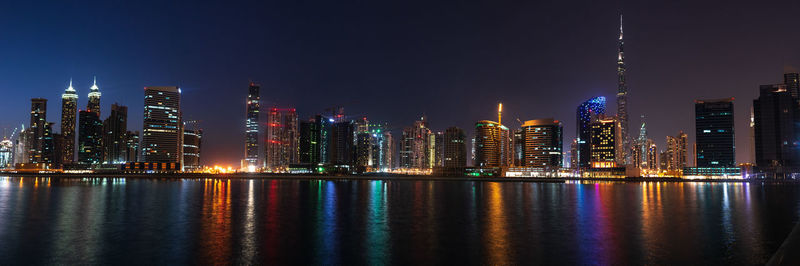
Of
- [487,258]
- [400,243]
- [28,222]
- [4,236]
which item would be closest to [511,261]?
[487,258]

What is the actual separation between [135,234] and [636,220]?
123 ft

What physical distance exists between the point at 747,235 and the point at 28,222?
51.1 meters

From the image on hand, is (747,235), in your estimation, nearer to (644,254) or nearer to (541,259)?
(644,254)

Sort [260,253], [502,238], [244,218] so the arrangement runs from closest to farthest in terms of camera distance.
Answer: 1. [260,253]
2. [502,238]
3. [244,218]

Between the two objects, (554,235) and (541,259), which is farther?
(554,235)

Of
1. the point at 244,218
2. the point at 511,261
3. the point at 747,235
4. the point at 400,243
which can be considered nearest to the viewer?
the point at 511,261

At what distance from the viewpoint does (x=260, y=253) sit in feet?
79.3

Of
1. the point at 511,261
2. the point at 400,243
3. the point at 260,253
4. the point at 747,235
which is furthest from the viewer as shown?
the point at 747,235

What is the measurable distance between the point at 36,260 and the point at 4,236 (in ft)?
35.4

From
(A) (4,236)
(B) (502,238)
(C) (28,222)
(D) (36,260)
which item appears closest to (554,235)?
(B) (502,238)

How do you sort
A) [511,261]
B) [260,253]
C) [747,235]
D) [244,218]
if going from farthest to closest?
1. [244,218]
2. [747,235]
3. [260,253]
4. [511,261]

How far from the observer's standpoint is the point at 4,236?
30125 mm

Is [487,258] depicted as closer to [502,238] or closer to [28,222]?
[502,238]

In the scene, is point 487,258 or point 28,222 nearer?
point 487,258
